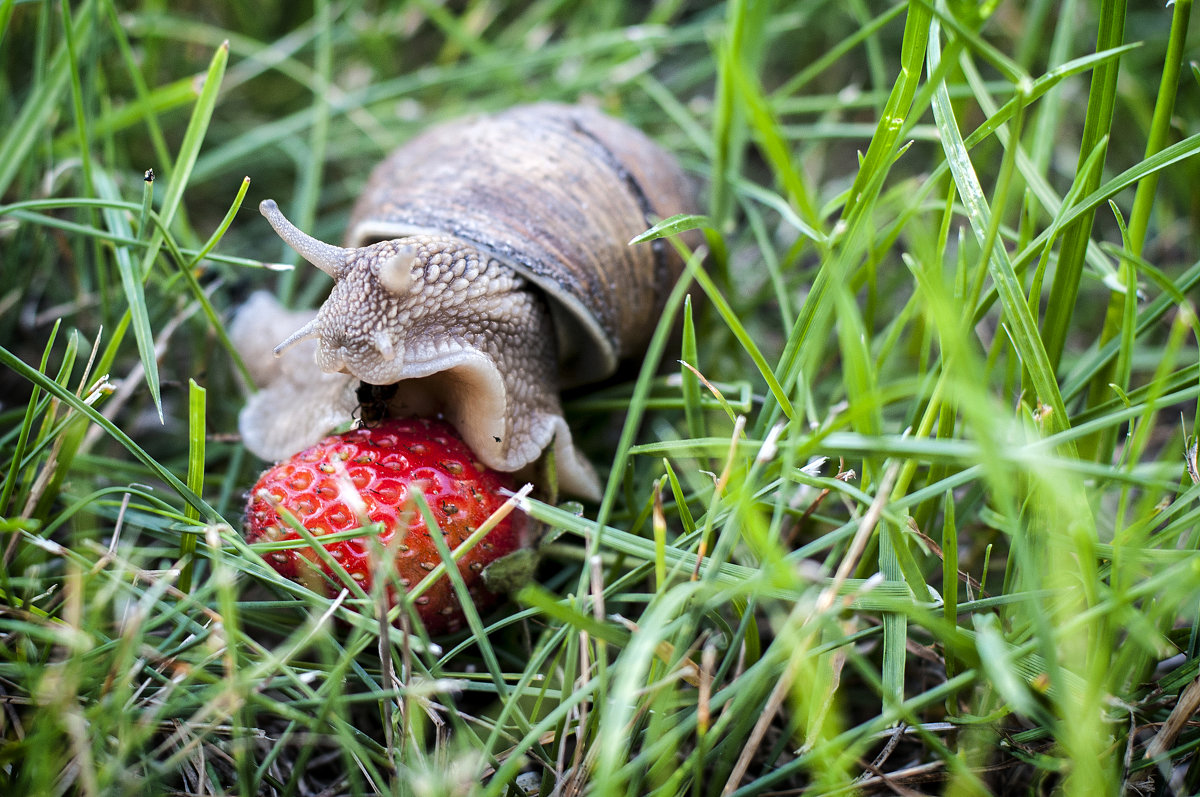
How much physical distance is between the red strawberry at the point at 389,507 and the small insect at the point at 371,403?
0.06m

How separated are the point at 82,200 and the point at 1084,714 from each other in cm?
195

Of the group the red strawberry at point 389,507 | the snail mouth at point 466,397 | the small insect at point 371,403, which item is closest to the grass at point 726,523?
the red strawberry at point 389,507

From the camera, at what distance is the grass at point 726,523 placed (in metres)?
1.18

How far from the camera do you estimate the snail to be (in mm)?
1668

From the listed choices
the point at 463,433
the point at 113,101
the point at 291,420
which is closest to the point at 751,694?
the point at 463,433

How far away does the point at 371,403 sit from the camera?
177cm

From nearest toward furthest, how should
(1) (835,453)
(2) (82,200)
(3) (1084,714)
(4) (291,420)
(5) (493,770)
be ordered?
(3) (1084,714) < (1) (835,453) < (5) (493,770) < (2) (82,200) < (4) (291,420)

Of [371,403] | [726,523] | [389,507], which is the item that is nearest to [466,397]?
[371,403]

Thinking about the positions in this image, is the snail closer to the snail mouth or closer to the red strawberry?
the snail mouth

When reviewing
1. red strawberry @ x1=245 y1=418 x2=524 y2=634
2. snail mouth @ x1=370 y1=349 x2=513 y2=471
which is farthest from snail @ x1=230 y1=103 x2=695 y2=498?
red strawberry @ x1=245 y1=418 x2=524 y2=634

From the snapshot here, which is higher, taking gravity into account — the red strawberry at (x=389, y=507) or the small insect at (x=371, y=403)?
the small insect at (x=371, y=403)

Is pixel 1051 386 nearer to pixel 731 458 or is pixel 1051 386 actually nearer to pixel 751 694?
pixel 731 458

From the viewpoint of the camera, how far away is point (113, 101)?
2.62 m

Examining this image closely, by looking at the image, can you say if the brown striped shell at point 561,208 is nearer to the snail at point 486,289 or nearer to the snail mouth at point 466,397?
the snail at point 486,289
